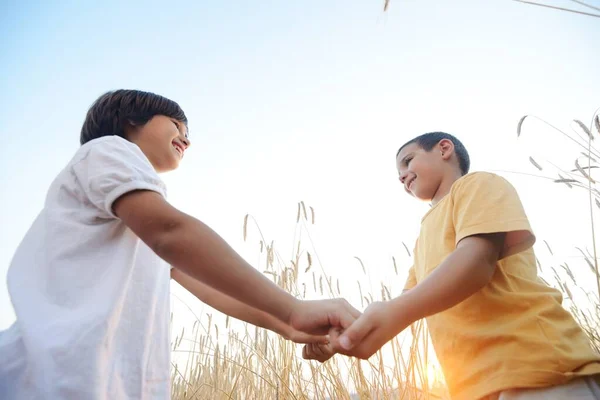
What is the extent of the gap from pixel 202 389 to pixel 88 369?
1956mm

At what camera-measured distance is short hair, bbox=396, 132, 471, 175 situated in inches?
58.9

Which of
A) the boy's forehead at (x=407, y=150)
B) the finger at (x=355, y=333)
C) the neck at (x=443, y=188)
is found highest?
the boy's forehead at (x=407, y=150)

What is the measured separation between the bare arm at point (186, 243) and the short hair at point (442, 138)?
3.24ft

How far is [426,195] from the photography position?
1.40 meters

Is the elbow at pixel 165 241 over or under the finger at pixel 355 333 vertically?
over

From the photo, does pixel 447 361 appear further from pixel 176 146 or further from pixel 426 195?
pixel 176 146

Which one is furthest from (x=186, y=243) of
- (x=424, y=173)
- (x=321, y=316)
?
(x=424, y=173)

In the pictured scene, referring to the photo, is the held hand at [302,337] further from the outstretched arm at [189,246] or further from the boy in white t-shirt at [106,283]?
the outstretched arm at [189,246]

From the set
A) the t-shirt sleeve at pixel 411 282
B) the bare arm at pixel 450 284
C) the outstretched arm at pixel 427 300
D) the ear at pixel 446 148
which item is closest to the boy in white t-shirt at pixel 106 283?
the outstretched arm at pixel 427 300

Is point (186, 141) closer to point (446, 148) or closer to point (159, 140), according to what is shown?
point (159, 140)

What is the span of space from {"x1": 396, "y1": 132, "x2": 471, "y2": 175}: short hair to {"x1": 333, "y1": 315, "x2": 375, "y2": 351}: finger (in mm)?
777

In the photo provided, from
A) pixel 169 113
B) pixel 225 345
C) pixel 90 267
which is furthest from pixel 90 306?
pixel 225 345

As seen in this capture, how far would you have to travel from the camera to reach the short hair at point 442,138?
150 centimetres

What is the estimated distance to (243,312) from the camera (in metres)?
1.12
